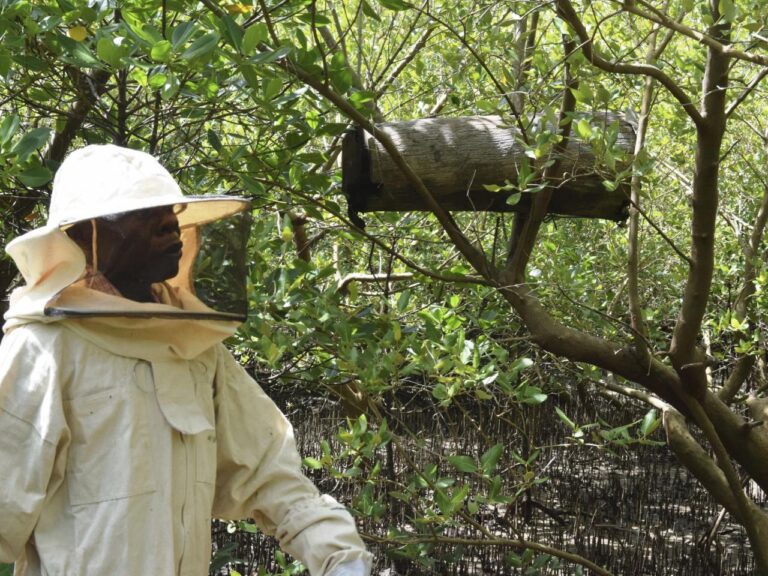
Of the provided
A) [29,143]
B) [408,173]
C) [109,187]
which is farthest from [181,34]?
[408,173]

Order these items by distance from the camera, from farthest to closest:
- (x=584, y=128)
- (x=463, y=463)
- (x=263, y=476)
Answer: (x=463, y=463), (x=584, y=128), (x=263, y=476)

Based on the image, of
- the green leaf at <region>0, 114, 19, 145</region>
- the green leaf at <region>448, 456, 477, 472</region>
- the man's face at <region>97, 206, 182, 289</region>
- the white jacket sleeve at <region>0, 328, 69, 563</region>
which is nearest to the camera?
the white jacket sleeve at <region>0, 328, 69, 563</region>

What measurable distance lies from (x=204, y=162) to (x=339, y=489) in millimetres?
3429

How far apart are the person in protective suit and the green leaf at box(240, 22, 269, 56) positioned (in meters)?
0.47

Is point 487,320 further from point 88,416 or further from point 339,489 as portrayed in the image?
point 339,489

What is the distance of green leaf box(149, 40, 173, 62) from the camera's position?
195 centimetres

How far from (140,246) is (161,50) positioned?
0.57 meters

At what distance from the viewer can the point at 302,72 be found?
95.9 inches

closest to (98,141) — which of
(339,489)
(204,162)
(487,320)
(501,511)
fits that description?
(204,162)

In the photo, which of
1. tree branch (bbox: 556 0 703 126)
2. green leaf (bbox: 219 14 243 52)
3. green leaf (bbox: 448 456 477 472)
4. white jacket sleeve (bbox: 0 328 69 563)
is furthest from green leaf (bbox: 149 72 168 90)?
green leaf (bbox: 448 456 477 472)

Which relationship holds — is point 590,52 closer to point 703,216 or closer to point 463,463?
point 703,216

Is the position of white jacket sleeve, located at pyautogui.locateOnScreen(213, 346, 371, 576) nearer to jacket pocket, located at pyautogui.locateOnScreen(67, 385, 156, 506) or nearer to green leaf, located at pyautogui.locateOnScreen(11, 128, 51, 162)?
jacket pocket, located at pyautogui.locateOnScreen(67, 385, 156, 506)

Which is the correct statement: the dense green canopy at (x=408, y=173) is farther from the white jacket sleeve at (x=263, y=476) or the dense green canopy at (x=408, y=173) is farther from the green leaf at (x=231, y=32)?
the white jacket sleeve at (x=263, y=476)

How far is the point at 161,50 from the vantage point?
77.2 inches
